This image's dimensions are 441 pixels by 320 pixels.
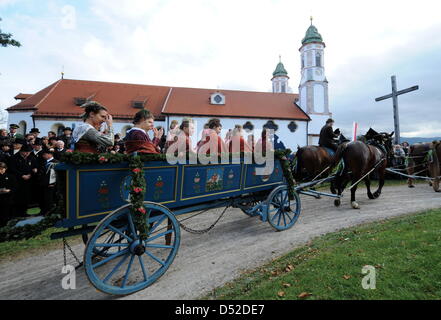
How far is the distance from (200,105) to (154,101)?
5258 millimetres

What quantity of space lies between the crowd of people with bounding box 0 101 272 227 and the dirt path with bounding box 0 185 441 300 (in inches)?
42.6

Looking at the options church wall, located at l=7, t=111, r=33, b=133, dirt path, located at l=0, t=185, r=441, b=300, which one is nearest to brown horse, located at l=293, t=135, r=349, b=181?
dirt path, located at l=0, t=185, r=441, b=300

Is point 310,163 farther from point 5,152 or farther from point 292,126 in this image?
point 292,126

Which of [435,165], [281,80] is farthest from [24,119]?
[281,80]

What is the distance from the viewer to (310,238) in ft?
13.9

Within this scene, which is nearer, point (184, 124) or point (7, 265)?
point (7, 265)

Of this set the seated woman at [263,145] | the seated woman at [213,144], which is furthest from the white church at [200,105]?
the seated woman at [213,144]

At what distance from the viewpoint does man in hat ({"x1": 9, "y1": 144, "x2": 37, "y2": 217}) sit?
5.30m

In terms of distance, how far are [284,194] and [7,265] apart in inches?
203

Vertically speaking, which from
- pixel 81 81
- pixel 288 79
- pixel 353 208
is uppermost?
pixel 288 79

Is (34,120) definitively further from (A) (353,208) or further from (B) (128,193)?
(A) (353,208)

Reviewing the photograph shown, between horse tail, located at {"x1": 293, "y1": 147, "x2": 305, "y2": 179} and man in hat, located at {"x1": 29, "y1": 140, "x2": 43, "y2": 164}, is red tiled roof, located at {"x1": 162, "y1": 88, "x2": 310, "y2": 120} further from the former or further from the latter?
horse tail, located at {"x1": 293, "y1": 147, "x2": 305, "y2": 179}
